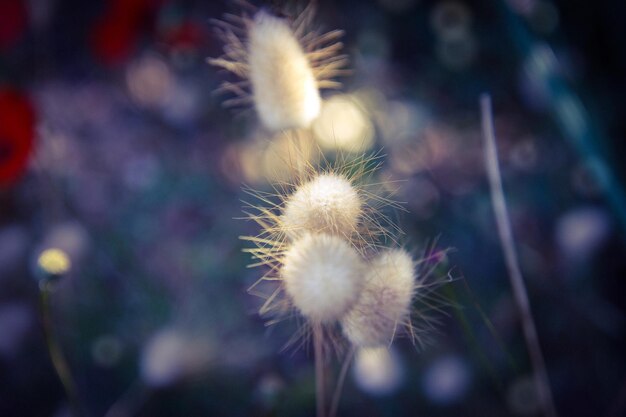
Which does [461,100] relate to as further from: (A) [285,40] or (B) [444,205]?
(A) [285,40]

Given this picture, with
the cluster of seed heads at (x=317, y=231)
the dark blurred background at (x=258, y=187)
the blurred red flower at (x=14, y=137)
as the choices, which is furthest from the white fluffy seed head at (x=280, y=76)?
the blurred red flower at (x=14, y=137)

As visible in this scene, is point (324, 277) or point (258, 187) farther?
point (258, 187)

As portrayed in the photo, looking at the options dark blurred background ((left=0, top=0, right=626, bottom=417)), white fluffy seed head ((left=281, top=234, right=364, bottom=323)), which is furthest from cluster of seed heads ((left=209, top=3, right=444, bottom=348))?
dark blurred background ((left=0, top=0, right=626, bottom=417))

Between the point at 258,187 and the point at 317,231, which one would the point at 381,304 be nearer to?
the point at 317,231

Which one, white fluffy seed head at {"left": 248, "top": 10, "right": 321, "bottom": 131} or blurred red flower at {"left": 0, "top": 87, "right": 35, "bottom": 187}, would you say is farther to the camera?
blurred red flower at {"left": 0, "top": 87, "right": 35, "bottom": 187}

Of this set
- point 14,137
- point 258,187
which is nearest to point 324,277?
point 258,187

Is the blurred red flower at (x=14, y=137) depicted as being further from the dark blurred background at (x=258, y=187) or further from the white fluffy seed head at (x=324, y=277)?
the white fluffy seed head at (x=324, y=277)

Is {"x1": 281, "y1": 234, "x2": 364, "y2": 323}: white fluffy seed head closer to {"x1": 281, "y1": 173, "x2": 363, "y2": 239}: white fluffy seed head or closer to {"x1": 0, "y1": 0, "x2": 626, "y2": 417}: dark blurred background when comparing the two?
{"x1": 281, "y1": 173, "x2": 363, "y2": 239}: white fluffy seed head
